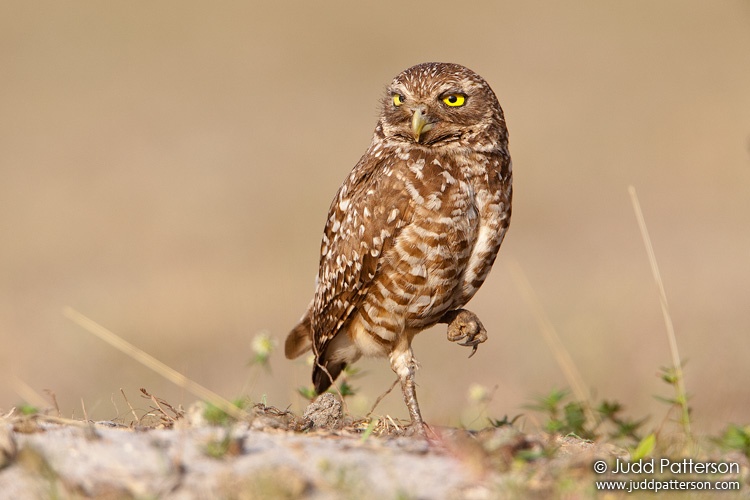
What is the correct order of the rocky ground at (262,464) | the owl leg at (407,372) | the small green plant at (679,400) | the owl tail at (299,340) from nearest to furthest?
the rocky ground at (262,464)
the small green plant at (679,400)
the owl leg at (407,372)
the owl tail at (299,340)

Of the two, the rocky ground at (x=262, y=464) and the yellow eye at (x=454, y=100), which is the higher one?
the yellow eye at (x=454, y=100)

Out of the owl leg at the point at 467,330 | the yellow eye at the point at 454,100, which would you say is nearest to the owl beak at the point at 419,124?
the yellow eye at the point at 454,100

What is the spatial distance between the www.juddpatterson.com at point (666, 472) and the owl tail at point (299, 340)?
2384 mm

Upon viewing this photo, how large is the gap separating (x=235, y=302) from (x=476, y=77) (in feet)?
23.9

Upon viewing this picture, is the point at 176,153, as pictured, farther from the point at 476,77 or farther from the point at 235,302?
the point at 476,77

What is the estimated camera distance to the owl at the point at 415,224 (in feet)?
15.8

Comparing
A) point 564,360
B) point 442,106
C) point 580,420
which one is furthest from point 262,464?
point 564,360

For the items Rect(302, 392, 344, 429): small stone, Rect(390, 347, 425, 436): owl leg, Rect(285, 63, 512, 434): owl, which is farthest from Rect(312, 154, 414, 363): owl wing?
Rect(302, 392, 344, 429): small stone

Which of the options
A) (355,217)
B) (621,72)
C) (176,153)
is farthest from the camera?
(621,72)

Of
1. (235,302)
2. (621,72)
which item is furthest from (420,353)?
(621,72)

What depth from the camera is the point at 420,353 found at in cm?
1058

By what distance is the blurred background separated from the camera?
9.78 meters

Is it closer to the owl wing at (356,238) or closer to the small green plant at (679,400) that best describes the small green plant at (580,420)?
the small green plant at (679,400)

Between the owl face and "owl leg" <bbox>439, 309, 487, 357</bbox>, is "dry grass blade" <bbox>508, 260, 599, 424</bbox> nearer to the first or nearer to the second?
"owl leg" <bbox>439, 309, 487, 357</bbox>
